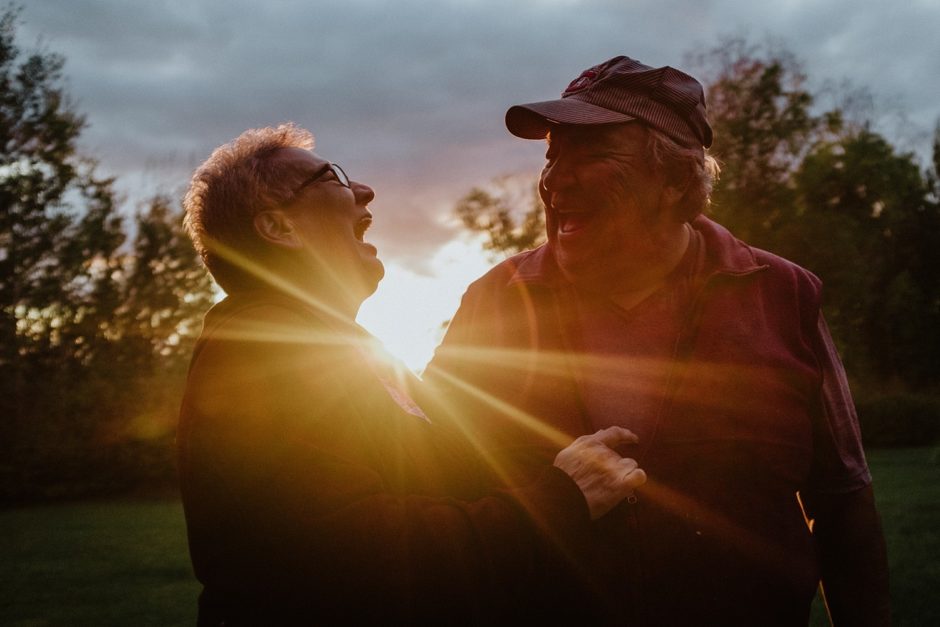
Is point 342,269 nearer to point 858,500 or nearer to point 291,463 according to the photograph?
point 291,463

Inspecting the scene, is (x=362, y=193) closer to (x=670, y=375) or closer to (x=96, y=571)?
(x=670, y=375)

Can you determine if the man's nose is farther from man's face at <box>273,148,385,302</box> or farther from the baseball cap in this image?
the baseball cap

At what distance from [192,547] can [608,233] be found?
156 cm

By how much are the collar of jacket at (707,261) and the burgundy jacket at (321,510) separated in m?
0.93

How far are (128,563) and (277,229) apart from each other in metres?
9.97

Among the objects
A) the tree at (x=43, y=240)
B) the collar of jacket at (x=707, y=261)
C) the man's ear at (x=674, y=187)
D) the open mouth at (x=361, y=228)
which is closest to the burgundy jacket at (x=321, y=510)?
the open mouth at (x=361, y=228)

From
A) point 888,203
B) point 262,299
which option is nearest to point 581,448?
point 262,299

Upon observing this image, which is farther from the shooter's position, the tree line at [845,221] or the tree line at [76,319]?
the tree line at [845,221]

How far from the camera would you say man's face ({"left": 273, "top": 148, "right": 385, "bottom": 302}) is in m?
2.26

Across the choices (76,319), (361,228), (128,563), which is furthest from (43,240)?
(361,228)

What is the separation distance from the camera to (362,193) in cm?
250

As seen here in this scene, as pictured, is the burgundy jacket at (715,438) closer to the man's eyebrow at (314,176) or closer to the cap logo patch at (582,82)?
the cap logo patch at (582,82)

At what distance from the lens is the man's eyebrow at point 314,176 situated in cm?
229

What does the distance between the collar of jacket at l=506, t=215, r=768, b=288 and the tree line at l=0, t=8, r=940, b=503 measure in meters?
12.9
